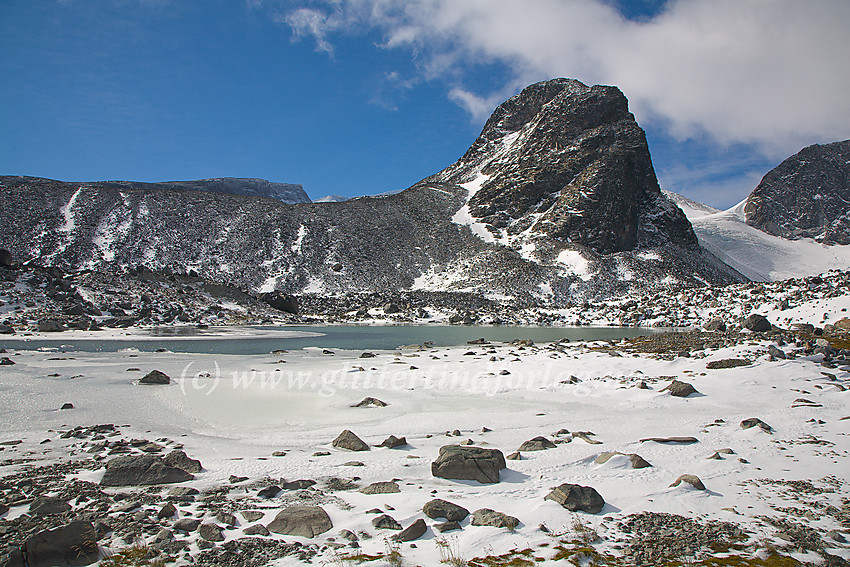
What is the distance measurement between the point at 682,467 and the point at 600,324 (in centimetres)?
4582

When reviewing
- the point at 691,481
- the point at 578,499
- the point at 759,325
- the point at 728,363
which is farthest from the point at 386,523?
the point at 759,325

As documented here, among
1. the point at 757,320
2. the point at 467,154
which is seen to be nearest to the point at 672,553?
the point at 757,320

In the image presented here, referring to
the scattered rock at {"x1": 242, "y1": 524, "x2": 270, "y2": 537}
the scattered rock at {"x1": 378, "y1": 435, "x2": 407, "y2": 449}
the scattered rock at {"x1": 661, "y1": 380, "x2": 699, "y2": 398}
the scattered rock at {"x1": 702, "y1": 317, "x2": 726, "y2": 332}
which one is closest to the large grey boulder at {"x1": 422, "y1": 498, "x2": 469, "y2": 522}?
the scattered rock at {"x1": 242, "y1": 524, "x2": 270, "y2": 537}

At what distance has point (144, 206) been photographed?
3314 inches

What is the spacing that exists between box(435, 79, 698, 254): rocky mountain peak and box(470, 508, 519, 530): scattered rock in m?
83.3

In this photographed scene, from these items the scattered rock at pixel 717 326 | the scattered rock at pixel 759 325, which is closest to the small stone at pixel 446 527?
the scattered rock at pixel 759 325

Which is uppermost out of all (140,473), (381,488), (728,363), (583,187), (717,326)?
(583,187)

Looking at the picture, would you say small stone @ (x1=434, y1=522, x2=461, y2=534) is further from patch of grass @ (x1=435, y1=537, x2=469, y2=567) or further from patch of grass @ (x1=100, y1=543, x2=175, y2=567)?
patch of grass @ (x1=100, y1=543, x2=175, y2=567)

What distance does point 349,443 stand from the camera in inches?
313

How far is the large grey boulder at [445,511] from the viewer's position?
198 inches

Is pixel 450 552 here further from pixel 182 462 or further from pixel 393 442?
pixel 182 462

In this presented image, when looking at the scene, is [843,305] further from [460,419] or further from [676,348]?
[460,419]

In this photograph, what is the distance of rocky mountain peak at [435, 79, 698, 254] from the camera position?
87.1 metres

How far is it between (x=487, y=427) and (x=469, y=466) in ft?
10.1
